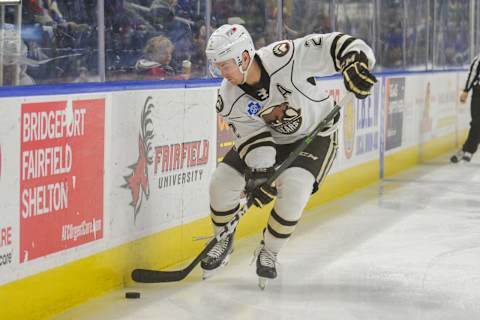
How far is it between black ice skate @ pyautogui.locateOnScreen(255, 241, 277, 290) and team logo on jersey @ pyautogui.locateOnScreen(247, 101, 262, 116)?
22.9 inches

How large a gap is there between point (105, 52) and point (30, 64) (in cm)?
67

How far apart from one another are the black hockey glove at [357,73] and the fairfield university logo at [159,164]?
994mm

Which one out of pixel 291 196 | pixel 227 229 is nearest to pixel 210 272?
pixel 227 229

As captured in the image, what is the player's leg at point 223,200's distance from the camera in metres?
4.61

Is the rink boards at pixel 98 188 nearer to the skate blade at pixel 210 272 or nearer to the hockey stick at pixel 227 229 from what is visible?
the hockey stick at pixel 227 229

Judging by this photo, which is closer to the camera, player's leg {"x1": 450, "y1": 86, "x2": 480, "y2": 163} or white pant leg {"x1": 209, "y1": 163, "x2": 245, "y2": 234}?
white pant leg {"x1": 209, "y1": 163, "x2": 245, "y2": 234}

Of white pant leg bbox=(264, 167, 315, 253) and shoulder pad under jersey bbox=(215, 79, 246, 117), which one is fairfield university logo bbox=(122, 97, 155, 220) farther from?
white pant leg bbox=(264, 167, 315, 253)

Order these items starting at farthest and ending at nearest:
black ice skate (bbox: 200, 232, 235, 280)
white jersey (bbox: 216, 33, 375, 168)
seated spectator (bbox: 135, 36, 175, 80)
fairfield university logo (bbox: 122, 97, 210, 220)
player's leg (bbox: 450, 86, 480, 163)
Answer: player's leg (bbox: 450, 86, 480, 163), seated spectator (bbox: 135, 36, 175, 80), fairfield university logo (bbox: 122, 97, 210, 220), black ice skate (bbox: 200, 232, 235, 280), white jersey (bbox: 216, 33, 375, 168)

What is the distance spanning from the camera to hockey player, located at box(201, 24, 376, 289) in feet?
14.2

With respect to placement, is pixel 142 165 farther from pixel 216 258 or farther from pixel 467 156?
pixel 467 156

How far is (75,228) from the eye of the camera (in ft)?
13.9

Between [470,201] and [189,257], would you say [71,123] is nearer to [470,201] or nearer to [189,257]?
[189,257]

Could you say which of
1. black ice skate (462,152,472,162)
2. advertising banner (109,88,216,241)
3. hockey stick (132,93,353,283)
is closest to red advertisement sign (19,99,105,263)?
advertising banner (109,88,216,241)

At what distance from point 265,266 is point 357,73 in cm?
87
